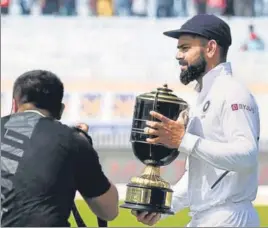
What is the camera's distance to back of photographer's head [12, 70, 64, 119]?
362cm

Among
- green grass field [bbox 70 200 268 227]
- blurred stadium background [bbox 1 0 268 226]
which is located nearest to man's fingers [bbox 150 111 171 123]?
green grass field [bbox 70 200 268 227]

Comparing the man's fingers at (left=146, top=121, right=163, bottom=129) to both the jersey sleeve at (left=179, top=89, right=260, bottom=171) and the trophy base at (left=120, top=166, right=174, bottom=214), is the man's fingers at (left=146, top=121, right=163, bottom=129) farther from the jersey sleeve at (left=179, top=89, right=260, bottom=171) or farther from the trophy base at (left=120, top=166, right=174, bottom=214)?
the trophy base at (left=120, top=166, right=174, bottom=214)

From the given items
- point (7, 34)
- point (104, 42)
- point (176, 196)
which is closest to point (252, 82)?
point (104, 42)

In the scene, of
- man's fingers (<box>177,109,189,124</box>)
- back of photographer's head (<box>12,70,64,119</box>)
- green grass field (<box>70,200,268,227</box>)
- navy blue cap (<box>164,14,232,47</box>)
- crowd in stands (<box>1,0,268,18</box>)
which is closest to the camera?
back of photographer's head (<box>12,70,64,119</box>)

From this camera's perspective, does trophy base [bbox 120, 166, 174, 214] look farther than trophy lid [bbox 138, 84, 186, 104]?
Yes

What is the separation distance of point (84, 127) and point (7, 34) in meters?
14.1

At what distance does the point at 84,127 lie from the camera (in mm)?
3881

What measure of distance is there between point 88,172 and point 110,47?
14.4m

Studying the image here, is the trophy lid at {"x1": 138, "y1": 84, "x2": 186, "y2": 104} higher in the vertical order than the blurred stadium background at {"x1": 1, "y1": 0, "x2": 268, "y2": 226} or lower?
higher

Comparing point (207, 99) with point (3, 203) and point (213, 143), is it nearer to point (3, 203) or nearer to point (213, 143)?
point (213, 143)

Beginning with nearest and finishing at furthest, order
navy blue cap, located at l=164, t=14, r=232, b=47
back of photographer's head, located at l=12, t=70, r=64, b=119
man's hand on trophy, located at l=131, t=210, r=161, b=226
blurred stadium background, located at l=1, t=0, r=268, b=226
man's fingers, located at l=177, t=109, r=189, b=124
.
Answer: back of photographer's head, located at l=12, t=70, r=64, b=119 → man's fingers, located at l=177, t=109, r=189, b=124 → navy blue cap, located at l=164, t=14, r=232, b=47 → man's hand on trophy, located at l=131, t=210, r=161, b=226 → blurred stadium background, located at l=1, t=0, r=268, b=226

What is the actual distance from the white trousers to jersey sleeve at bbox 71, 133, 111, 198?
435mm

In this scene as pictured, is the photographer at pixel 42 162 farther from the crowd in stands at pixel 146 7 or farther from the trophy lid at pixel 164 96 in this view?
the crowd in stands at pixel 146 7

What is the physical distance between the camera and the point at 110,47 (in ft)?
58.9
